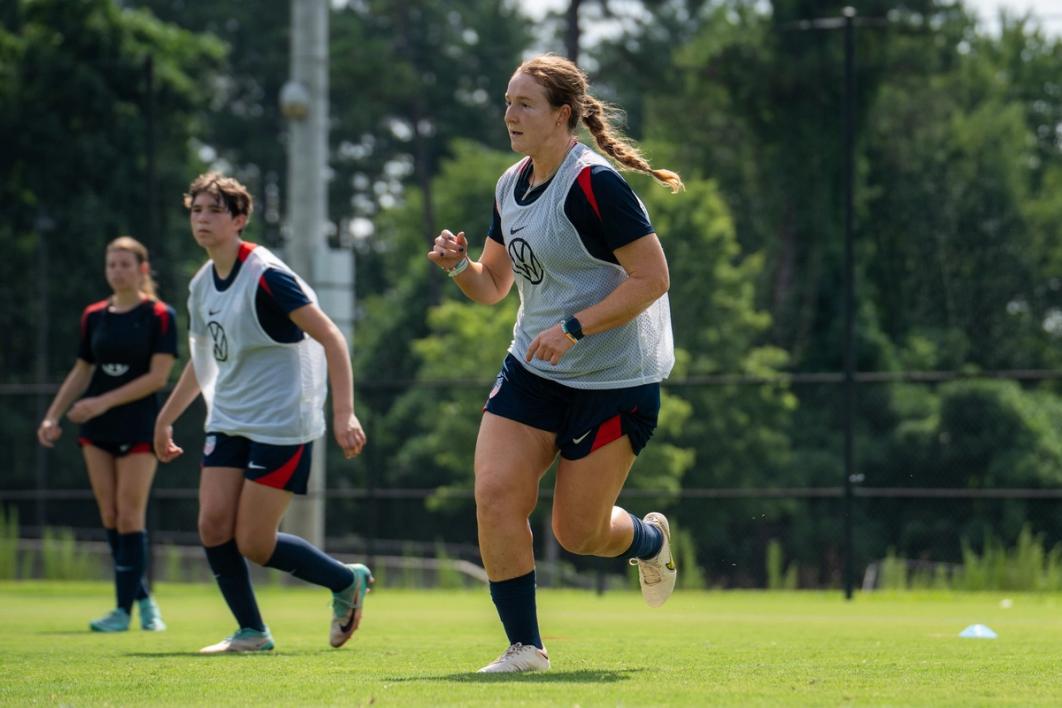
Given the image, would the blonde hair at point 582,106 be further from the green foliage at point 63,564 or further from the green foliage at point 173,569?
the green foliage at point 173,569

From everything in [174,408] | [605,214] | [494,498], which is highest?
[605,214]

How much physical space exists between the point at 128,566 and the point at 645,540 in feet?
12.2

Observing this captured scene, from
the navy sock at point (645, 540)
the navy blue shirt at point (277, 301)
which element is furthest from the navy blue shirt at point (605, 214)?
the navy blue shirt at point (277, 301)

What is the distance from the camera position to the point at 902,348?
103 feet

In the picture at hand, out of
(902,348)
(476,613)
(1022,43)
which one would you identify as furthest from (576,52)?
(476,613)

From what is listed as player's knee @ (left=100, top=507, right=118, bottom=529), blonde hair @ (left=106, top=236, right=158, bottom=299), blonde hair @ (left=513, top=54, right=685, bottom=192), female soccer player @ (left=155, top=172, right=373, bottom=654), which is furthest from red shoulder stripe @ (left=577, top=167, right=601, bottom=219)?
player's knee @ (left=100, top=507, right=118, bottom=529)

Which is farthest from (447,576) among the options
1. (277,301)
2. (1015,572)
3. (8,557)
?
(277,301)

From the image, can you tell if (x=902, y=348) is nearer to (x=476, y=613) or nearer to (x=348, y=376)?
(x=476, y=613)

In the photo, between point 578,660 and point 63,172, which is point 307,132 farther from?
point 578,660

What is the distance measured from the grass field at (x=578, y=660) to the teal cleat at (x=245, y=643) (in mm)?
100

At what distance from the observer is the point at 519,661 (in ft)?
17.8

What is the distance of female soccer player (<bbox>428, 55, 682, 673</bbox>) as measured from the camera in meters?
5.33

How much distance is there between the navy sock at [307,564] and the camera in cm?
697

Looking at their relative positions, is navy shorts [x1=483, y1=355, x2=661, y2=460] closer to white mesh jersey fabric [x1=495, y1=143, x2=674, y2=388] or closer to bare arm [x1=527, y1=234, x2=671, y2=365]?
white mesh jersey fabric [x1=495, y1=143, x2=674, y2=388]
